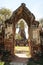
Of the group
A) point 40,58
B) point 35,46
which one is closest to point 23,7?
point 35,46

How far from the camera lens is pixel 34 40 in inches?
541

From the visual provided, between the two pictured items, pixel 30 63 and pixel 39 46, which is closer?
pixel 30 63

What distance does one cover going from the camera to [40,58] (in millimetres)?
13070

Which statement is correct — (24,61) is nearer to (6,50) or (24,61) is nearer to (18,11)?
(6,50)

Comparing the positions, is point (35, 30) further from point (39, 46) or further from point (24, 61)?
point (24, 61)

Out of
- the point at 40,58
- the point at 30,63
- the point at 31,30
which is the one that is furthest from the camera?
the point at 31,30

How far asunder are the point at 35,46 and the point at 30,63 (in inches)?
71.4

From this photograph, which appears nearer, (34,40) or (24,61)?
(24,61)

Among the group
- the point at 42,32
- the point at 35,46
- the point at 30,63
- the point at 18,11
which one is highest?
the point at 18,11

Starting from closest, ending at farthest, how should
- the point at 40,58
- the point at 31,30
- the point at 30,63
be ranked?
1. the point at 30,63
2. the point at 40,58
3. the point at 31,30

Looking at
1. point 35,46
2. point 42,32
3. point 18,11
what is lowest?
point 35,46

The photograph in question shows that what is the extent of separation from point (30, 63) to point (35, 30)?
2.73 m

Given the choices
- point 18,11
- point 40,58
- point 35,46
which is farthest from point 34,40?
point 18,11

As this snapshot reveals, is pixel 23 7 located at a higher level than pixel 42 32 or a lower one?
higher
